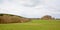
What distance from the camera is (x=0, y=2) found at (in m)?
1.60

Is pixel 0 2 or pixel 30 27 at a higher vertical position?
pixel 0 2

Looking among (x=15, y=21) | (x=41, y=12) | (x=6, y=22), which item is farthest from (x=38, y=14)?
(x=6, y=22)

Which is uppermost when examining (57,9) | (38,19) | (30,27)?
(57,9)

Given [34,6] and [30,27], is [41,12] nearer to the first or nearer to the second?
[34,6]

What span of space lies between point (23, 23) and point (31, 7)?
0.77 feet

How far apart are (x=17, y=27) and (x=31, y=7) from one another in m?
0.32

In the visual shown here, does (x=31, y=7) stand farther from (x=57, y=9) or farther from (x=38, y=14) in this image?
(x=57, y=9)

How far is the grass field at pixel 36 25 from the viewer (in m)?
1.54

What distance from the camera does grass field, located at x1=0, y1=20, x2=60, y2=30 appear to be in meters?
1.54

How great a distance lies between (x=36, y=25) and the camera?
1562 mm

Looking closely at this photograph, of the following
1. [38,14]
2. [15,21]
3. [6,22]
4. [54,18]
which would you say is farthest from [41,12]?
[6,22]

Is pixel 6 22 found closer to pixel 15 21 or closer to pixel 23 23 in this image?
pixel 15 21

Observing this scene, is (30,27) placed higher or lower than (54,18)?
lower

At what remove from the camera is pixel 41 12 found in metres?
1.60
